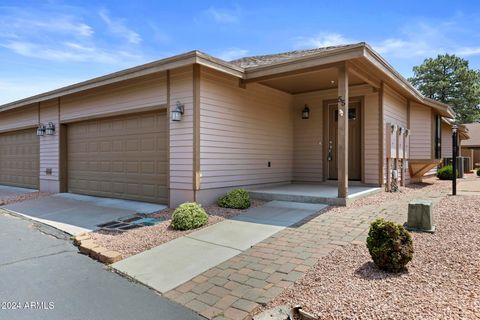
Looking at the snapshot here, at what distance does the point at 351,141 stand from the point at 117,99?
641cm

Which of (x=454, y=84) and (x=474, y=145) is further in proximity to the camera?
(x=454, y=84)

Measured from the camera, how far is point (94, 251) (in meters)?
4.40

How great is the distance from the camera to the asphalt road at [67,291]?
2836 millimetres

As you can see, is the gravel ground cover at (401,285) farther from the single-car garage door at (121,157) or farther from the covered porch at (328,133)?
the single-car garage door at (121,157)

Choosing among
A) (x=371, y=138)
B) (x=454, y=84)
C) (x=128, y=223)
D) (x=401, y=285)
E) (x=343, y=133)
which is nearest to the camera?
(x=401, y=285)

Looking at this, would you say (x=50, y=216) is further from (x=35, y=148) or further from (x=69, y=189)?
(x=35, y=148)

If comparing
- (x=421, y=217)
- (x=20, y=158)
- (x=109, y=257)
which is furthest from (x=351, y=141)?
(x=20, y=158)

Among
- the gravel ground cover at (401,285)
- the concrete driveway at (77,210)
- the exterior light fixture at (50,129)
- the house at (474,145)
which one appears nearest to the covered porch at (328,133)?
the concrete driveway at (77,210)

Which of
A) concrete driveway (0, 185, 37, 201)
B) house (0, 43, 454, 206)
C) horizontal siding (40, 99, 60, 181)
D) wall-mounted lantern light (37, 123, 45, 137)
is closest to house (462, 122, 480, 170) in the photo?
house (0, 43, 454, 206)

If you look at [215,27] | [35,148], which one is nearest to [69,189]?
[35,148]

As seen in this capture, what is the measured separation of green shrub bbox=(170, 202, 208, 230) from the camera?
5.29 metres

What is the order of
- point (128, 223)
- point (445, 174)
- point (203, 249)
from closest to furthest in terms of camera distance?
point (203, 249) < point (128, 223) < point (445, 174)

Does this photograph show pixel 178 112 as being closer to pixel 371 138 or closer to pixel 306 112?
pixel 306 112

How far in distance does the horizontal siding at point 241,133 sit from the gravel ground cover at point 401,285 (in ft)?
12.6
